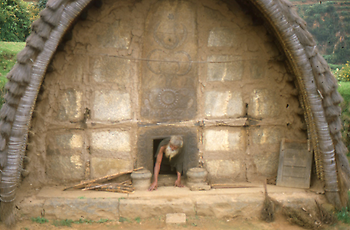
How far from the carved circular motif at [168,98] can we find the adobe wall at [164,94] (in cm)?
2

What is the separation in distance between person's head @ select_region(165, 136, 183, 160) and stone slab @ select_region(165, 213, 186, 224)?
2.97 feet

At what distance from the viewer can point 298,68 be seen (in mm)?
4504

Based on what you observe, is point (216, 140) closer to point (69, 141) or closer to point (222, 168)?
point (222, 168)

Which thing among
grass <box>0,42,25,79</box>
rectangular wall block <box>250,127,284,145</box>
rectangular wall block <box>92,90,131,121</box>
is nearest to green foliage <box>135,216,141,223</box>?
rectangular wall block <box>92,90,131,121</box>

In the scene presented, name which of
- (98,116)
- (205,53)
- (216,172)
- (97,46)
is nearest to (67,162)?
(98,116)

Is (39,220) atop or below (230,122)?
below

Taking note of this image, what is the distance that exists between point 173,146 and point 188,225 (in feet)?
3.81

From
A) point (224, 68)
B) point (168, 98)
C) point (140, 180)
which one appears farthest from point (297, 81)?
point (140, 180)

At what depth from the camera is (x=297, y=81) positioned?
16.3ft

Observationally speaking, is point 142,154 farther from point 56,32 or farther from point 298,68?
point 298,68

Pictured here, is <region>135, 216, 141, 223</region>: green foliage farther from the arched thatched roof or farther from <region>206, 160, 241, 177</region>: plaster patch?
the arched thatched roof

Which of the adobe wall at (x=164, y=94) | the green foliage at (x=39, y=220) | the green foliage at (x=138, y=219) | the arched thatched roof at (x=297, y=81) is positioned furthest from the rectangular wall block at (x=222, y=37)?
the green foliage at (x=39, y=220)

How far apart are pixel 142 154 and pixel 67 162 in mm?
1159

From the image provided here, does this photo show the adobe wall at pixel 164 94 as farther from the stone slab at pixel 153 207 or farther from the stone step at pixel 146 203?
the stone slab at pixel 153 207
